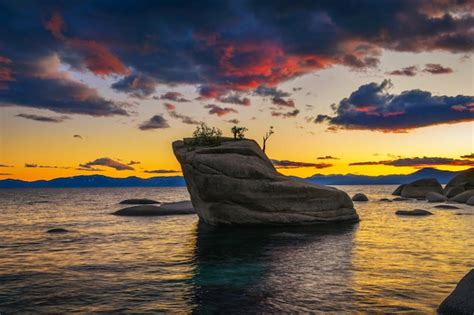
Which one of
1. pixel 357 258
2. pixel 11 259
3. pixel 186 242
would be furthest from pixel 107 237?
pixel 357 258

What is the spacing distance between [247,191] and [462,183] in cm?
7205

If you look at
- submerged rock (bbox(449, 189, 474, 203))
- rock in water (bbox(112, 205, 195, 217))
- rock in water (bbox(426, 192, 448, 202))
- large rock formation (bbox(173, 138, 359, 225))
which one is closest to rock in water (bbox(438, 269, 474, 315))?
large rock formation (bbox(173, 138, 359, 225))

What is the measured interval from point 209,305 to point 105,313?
330cm

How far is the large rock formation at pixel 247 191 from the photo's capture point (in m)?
34.6

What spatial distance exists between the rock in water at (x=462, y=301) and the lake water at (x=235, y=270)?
28.0 inches

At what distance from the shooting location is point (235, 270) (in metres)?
19.0

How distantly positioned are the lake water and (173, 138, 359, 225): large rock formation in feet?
8.39

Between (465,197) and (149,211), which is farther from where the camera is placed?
(465,197)

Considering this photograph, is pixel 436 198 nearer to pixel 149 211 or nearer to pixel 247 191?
pixel 149 211

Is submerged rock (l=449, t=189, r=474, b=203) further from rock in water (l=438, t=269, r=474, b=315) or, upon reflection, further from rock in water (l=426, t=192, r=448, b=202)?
rock in water (l=438, t=269, r=474, b=315)

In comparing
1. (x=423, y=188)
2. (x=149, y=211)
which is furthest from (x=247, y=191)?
(x=423, y=188)

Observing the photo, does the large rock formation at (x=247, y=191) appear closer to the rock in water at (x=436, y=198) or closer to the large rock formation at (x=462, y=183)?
the rock in water at (x=436, y=198)

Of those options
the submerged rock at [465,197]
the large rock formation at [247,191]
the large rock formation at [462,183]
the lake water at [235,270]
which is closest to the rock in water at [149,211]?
the large rock formation at [247,191]

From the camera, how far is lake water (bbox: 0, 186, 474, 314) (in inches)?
540
